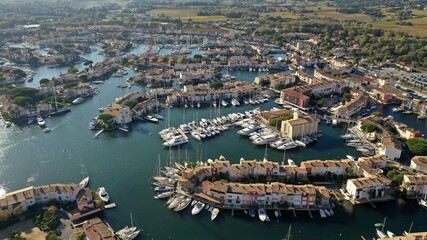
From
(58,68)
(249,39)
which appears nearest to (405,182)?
(58,68)

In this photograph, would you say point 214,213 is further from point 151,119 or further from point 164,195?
point 151,119

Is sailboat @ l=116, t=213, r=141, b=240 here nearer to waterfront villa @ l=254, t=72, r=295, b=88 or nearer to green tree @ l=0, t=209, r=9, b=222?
green tree @ l=0, t=209, r=9, b=222

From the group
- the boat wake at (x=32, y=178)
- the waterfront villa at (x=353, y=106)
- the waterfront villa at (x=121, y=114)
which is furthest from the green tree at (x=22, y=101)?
the waterfront villa at (x=353, y=106)

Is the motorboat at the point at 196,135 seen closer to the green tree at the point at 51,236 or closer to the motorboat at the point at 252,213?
the motorboat at the point at 252,213

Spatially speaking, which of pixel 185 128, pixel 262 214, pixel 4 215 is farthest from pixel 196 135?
pixel 4 215

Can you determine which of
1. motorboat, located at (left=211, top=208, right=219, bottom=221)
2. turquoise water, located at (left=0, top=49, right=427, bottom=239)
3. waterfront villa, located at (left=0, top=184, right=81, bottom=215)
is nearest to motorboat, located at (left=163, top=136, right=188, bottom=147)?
turquoise water, located at (left=0, top=49, right=427, bottom=239)

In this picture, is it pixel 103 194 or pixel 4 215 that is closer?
pixel 4 215
